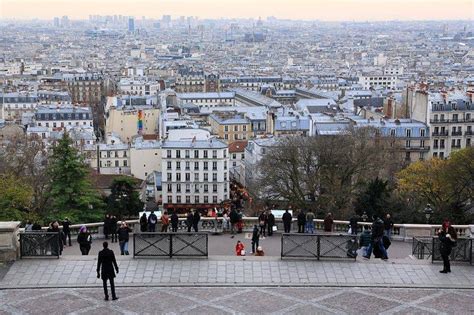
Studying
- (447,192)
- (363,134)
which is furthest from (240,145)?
(447,192)

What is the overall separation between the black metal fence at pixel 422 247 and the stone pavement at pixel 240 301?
9.01 ft

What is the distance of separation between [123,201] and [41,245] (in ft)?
70.1

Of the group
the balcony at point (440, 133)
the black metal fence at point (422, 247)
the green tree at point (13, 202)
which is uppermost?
the black metal fence at point (422, 247)

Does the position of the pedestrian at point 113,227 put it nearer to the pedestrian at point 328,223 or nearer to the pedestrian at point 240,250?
the pedestrian at point 240,250

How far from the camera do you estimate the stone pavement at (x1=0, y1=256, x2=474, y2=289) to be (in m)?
17.6

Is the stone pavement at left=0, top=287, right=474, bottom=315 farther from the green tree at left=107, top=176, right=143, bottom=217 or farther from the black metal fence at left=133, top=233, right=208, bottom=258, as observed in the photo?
the green tree at left=107, top=176, right=143, bottom=217

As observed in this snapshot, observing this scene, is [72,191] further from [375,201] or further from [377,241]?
[377,241]

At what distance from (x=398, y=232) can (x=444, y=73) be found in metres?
175

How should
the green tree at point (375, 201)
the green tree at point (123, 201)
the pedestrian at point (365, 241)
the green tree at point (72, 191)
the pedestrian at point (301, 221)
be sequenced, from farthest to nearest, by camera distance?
the green tree at point (123, 201) < the green tree at point (72, 191) < the green tree at point (375, 201) < the pedestrian at point (301, 221) < the pedestrian at point (365, 241)

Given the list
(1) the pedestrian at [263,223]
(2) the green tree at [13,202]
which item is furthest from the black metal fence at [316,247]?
(2) the green tree at [13,202]

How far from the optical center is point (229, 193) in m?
65.8

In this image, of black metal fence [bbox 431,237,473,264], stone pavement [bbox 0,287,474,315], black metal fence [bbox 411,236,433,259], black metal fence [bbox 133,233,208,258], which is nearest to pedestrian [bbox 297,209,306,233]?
black metal fence [bbox 411,236,433,259]

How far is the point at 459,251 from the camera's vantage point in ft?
62.3

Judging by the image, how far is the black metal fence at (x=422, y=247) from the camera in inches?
785
